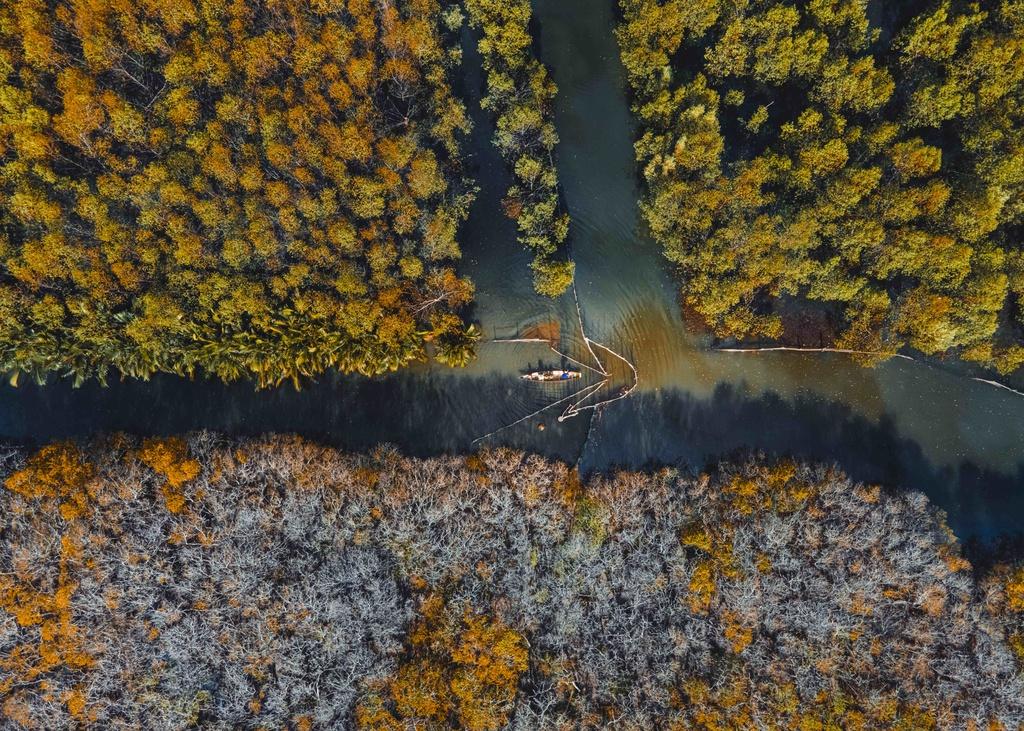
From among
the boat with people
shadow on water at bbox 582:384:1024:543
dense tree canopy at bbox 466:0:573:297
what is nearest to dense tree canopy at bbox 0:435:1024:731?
shadow on water at bbox 582:384:1024:543

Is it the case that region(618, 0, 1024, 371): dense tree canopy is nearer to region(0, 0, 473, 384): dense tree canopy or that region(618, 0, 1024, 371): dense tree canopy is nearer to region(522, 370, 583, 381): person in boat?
region(522, 370, 583, 381): person in boat

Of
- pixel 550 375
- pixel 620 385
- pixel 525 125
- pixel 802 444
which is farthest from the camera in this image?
pixel 620 385

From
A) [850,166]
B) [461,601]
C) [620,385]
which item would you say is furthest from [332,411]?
[850,166]

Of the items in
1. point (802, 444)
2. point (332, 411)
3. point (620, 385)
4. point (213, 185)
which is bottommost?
point (802, 444)

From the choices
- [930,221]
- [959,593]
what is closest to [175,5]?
[930,221]

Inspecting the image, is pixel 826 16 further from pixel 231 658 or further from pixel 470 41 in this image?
pixel 231 658

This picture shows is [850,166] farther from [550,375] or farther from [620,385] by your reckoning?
[550,375]

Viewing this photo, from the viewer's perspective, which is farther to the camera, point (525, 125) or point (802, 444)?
point (802, 444)

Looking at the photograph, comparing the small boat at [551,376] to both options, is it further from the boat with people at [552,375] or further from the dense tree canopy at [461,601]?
the dense tree canopy at [461,601]
